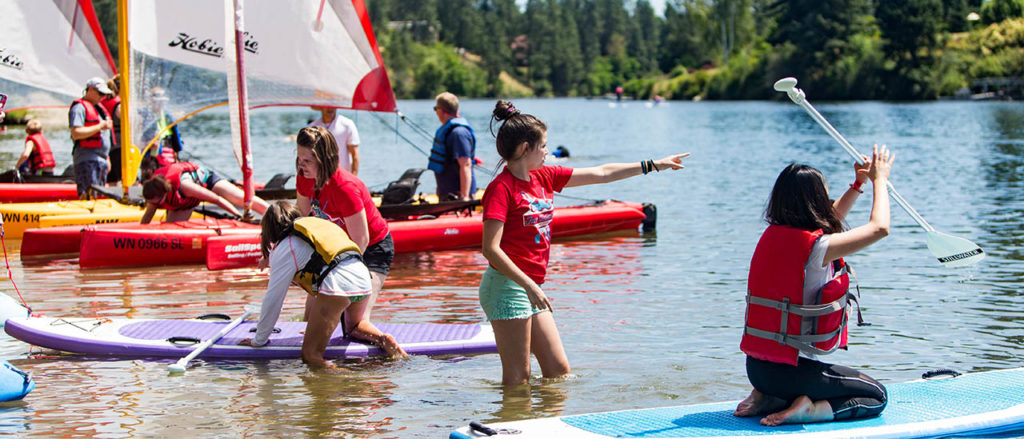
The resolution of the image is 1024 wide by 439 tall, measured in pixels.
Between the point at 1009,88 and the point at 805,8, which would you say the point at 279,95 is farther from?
the point at 805,8

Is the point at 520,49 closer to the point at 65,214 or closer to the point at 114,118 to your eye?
the point at 114,118

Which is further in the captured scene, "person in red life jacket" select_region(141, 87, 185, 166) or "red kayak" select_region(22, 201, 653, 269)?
"person in red life jacket" select_region(141, 87, 185, 166)

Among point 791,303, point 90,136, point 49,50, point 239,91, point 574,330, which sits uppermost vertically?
point 49,50

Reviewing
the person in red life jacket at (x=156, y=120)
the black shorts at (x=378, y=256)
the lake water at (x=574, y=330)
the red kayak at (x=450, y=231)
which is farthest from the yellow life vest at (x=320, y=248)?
the person in red life jacket at (x=156, y=120)

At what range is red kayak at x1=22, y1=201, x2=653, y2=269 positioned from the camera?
10.9 meters

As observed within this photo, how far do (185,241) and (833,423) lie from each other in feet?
25.8

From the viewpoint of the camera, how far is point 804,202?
4.63m

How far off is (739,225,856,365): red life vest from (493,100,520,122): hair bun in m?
1.44

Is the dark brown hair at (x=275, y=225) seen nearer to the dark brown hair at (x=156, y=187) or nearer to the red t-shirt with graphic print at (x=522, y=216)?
the red t-shirt with graphic print at (x=522, y=216)

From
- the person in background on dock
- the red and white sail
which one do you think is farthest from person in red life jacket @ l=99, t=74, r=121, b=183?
the person in background on dock

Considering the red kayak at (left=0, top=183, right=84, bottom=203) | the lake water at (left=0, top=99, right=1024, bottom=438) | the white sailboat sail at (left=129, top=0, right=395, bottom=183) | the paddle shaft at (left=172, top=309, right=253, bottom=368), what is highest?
the white sailboat sail at (left=129, top=0, right=395, bottom=183)

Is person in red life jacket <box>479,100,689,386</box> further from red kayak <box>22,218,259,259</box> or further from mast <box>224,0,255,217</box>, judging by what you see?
red kayak <box>22,218,259,259</box>

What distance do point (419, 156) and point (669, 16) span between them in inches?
5370

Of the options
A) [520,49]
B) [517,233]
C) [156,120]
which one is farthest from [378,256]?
[520,49]
